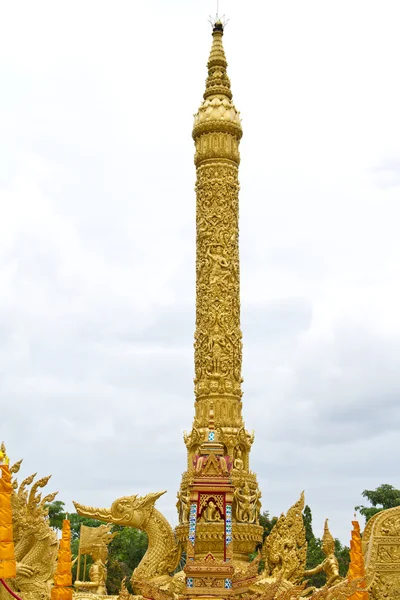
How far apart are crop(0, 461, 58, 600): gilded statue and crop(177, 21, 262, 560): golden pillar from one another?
2.93 metres

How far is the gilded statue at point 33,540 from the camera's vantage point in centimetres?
1054

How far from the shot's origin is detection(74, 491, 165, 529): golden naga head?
1225cm

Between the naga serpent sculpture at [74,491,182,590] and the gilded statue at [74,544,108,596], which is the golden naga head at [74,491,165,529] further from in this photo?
the gilded statue at [74,544,108,596]

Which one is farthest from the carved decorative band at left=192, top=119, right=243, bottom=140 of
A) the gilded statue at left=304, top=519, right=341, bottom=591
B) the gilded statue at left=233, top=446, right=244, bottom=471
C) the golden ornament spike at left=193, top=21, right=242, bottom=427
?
the gilded statue at left=304, top=519, right=341, bottom=591

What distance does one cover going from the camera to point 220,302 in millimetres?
14352

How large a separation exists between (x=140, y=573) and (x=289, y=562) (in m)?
2.20

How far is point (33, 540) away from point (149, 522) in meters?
2.19

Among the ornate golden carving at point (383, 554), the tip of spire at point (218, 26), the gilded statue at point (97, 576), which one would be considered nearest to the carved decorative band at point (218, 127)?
the tip of spire at point (218, 26)

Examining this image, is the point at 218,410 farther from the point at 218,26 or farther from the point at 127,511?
the point at 218,26

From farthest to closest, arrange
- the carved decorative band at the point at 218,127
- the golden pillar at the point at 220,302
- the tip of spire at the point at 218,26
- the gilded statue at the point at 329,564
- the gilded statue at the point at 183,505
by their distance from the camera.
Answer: the tip of spire at the point at 218,26 < the carved decorative band at the point at 218,127 < the golden pillar at the point at 220,302 < the gilded statue at the point at 183,505 < the gilded statue at the point at 329,564

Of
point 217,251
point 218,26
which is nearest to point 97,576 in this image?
point 217,251

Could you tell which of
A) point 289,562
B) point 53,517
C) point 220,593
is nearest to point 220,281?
point 289,562

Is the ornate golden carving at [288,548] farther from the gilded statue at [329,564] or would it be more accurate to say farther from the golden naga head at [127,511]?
the golden naga head at [127,511]

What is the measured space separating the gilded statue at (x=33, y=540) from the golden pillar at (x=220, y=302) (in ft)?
9.60
